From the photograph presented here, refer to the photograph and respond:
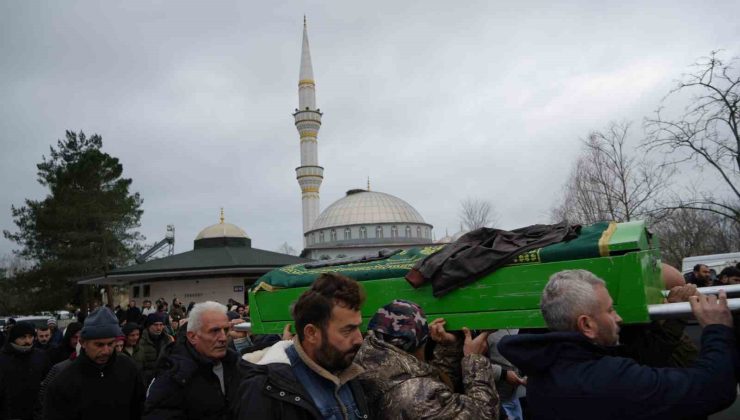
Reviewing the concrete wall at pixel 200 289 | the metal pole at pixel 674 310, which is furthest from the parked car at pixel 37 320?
the metal pole at pixel 674 310

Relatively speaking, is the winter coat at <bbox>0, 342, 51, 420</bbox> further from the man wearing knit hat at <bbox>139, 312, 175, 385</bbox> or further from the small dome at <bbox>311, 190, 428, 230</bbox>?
the small dome at <bbox>311, 190, 428, 230</bbox>

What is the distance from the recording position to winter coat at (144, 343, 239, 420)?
3.22 m

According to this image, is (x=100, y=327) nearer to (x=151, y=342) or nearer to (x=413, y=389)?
(x=413, y=389)

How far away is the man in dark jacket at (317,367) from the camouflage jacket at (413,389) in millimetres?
119

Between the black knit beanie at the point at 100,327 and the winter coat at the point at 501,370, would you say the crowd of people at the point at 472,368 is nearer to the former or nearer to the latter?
the black knit beanie at the point at 100,327

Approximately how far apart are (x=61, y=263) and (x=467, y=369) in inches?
1403

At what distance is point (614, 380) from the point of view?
219 cm

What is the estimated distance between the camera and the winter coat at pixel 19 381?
5879 mm

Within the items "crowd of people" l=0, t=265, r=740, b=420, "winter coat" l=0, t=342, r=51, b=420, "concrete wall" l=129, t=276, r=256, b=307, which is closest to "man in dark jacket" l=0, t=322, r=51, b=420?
"winter coat" l=0, t=342, r=51, b=420

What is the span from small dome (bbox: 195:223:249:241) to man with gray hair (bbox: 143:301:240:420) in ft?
107

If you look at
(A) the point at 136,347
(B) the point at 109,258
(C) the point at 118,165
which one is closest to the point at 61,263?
(B) the point at 109,258

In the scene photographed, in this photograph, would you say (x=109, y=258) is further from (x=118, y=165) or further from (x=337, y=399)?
(x=337, y=399)

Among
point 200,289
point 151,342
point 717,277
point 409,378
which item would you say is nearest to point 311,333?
point 409,378

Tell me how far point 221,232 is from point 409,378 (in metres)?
35.3
